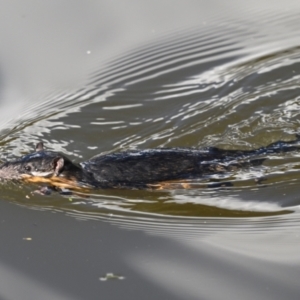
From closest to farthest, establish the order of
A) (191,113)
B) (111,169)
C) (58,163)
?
(58,163), (111,169), (191,113)

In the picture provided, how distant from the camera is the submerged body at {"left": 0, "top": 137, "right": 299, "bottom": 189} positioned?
6.11 metres

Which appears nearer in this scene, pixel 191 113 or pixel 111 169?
pixel 111 169

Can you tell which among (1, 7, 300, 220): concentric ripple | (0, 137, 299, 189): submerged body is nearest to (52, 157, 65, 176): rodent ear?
(0, 137, 299, 189): submerged body

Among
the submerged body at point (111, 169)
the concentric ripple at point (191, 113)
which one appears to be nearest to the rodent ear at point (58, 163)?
the submerged body at point (111, 169)

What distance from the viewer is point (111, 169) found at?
616 cm

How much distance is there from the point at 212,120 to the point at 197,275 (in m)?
3.32

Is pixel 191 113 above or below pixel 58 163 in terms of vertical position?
above

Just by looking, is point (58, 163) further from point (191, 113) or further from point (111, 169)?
point (191, 113)

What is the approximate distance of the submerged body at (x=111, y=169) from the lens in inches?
240

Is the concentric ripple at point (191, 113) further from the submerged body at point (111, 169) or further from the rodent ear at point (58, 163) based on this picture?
the rodent ear at point (58, 163)

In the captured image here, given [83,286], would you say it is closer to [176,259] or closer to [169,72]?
[176,259]

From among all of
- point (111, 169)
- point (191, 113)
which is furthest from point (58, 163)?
point (191, 113)

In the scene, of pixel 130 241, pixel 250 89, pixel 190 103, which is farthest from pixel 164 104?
pixel 130 241

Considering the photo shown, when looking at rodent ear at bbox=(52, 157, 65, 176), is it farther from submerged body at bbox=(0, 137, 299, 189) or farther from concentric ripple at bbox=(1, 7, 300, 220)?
concentric ripple at bbox=(1, 7, 300, 220)
